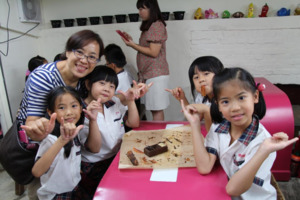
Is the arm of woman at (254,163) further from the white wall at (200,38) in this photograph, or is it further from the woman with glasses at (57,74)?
the white wall at (200,38)

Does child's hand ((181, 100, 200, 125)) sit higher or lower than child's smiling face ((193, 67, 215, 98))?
lower

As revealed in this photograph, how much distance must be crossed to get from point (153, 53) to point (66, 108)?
1.28 m

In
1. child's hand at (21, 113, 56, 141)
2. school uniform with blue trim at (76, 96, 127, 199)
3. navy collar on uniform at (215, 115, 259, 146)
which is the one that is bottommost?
school uniform with blue trim at (76, 96, 127, 199)

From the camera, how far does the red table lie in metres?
0.94

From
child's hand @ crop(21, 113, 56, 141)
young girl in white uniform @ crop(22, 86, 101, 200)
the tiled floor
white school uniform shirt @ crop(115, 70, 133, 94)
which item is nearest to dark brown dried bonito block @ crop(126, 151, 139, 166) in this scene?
young girl in white uniform @ crop(22, 86, 101, 200)

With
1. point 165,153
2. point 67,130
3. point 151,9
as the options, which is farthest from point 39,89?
point 151,9

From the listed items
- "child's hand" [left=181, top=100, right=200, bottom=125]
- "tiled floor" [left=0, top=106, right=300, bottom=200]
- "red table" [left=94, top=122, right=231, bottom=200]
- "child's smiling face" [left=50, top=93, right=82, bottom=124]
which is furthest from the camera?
"tiled floor" [left=0, top=106, right=300, bottom=200]

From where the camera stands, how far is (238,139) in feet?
3.37

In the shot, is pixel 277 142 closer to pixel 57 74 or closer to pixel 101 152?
pixel 101 152

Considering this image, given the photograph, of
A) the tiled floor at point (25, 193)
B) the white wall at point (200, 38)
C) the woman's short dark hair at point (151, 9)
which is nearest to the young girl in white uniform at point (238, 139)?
the tiled floor at point (25, 193)

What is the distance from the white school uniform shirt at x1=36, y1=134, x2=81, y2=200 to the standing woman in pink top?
1.34 metres

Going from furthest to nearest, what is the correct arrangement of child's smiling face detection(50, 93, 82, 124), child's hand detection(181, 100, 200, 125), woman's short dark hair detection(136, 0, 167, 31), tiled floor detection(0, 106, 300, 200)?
woman's short dark hair detection(136, 0, 167, 31) < tiled floor detection(0, 106, 300, 200) < child's smiling face detection(50, 93, 82, 124) < child's hand detection(181, 100, 200, 125)

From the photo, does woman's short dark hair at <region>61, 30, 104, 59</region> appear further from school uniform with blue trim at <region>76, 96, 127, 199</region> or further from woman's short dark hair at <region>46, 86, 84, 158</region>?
school uniform with blue trim at <region>76, 96, 127, 199</region>

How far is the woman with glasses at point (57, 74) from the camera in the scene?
129cm
